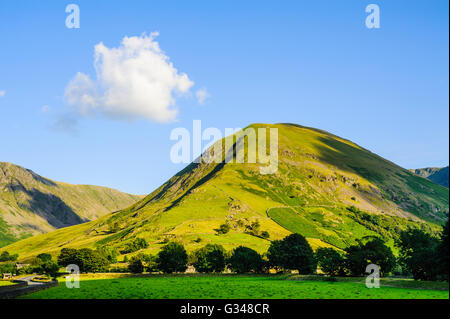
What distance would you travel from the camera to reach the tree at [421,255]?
91594 millimetres

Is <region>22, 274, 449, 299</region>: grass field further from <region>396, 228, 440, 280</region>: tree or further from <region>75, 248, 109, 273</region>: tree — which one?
<region>75, 248, 109, 273</region>: tree

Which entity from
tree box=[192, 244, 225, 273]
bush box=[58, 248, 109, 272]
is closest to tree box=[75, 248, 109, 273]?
bush box=[58, 248, 109, 272]

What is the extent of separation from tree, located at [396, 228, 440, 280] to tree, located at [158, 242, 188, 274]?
8345cm

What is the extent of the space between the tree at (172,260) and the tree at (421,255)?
8345 centimetres

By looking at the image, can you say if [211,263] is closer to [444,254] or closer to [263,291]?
[263,291]

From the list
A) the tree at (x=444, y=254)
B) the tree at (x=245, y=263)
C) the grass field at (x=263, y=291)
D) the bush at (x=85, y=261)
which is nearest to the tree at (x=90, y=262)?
the bush at (x=85, y=261)

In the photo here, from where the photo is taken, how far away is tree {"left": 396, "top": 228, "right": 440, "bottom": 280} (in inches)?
3606

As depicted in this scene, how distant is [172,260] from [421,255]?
305ft

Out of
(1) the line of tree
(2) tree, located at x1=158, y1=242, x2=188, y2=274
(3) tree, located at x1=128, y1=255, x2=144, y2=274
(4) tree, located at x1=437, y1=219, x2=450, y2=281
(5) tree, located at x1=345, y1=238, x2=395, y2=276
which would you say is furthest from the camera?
(3) tree, located at x1=128, y1=255, x2=144, y2=274

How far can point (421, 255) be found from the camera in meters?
96.1

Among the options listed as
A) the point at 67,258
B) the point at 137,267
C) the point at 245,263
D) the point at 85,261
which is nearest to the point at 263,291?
the point at 245,263
